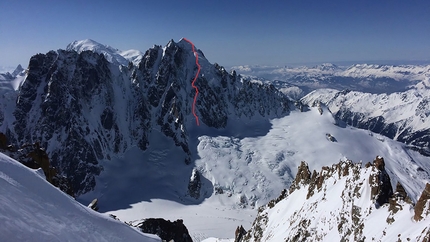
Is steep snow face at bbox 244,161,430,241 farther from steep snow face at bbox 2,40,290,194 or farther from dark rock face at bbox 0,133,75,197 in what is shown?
steep snow face at bbox 2,40,290,194

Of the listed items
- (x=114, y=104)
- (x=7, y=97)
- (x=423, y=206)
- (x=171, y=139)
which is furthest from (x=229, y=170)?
(x=423, y=206)

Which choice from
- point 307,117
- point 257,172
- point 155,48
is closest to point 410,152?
point 307,117

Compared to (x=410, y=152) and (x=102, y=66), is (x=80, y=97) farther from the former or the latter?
(x=410, y=152)

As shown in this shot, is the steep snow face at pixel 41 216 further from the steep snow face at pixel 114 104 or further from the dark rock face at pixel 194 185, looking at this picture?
the steep snow face at pixel 114 104

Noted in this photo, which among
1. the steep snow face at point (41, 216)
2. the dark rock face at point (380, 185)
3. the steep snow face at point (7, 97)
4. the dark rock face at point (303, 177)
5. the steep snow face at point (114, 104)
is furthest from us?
the steep snow face at point (114, 104)

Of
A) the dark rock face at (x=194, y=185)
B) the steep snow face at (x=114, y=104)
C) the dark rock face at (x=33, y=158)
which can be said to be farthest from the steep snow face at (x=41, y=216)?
the steep snow face at (x=114, y=104)

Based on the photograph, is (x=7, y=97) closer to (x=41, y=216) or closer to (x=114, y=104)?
(x=114, y=104)
